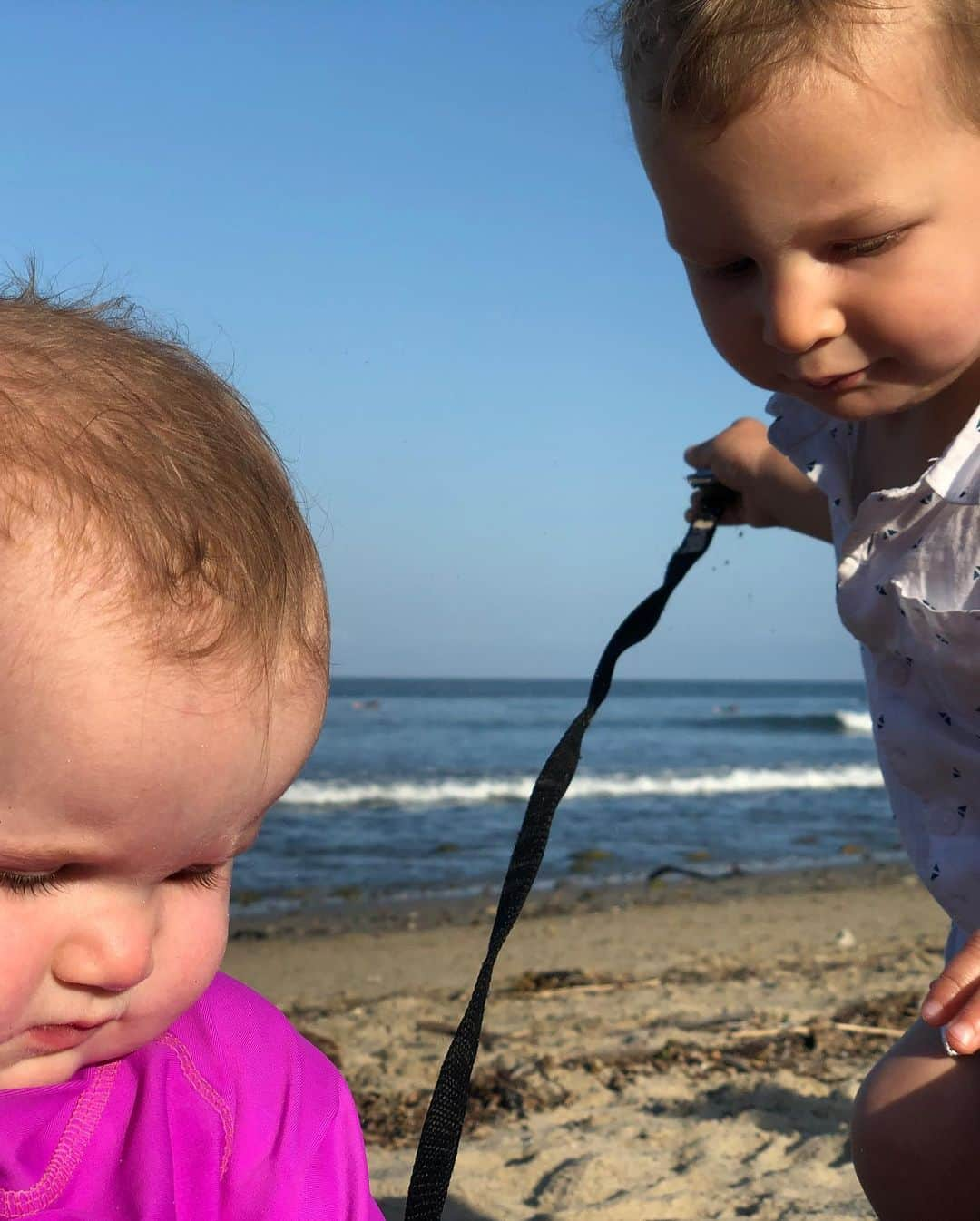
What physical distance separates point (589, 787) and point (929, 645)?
12.9 metres

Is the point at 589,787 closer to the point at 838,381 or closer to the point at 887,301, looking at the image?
the point at 838,381

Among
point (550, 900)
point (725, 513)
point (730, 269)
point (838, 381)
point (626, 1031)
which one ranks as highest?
point (730, 269)

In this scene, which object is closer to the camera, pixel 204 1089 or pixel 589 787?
pixel 204 1089

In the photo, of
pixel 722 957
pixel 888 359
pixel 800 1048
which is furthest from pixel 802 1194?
pixel 722 957

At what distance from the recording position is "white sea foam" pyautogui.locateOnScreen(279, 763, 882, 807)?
43.4ft

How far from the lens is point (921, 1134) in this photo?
6.20ft

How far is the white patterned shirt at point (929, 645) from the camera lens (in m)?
1.95

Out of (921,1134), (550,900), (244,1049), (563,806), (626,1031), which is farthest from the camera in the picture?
(563,806)

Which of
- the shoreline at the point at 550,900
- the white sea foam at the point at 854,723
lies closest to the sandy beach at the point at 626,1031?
the shoreline at the point at 550,900

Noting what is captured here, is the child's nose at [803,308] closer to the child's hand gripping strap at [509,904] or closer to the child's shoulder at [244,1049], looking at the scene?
the child's hand gripping strap at [509,904]

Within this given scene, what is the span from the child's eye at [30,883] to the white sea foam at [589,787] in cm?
1141

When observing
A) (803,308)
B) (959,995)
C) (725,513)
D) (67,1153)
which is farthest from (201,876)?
(725,513)

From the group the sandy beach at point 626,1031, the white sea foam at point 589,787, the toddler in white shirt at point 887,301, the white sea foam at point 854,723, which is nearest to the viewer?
the toddler in white shirt at point 887,301

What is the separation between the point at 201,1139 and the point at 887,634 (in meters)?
1.34
